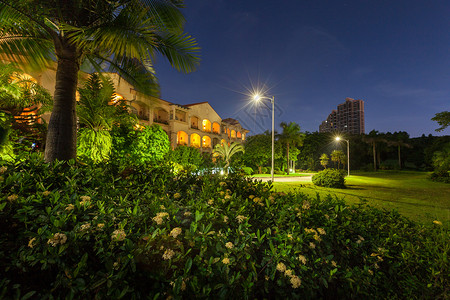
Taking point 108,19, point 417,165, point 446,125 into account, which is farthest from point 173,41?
point 417,165

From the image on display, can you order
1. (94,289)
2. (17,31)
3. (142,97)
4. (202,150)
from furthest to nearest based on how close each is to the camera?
(202,150) < (142,97) < (17,31) < (94,289)

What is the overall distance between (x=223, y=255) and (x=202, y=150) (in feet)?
105

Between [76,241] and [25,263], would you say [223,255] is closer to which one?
[76,241]

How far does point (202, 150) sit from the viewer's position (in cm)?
3359

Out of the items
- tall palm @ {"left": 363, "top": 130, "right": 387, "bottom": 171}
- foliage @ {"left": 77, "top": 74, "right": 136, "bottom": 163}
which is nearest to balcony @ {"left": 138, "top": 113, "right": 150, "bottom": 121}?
foliage @ {"left": 77, "top": 74, "right": 136, "bottom": 163}

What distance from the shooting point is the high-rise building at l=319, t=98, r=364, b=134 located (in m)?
102

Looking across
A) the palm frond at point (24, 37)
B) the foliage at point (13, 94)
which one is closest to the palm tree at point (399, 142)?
the palm frond at point (24, 37)

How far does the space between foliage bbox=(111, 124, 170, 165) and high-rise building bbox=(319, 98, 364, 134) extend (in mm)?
103757

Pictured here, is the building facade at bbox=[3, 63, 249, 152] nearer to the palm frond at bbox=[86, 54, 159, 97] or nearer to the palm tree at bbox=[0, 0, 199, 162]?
the palm frond at bbox=[86, 54, 159, 97]

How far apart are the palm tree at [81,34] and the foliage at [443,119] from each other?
27509mm

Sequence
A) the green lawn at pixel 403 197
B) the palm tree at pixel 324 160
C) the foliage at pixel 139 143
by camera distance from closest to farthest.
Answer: the green lawn at pixel 403 197 < the foliage at pixel 139 143 < the palm tree at pixel 324 160

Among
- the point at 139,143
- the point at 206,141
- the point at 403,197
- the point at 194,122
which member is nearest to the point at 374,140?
the point at 206,141

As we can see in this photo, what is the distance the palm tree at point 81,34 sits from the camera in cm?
412

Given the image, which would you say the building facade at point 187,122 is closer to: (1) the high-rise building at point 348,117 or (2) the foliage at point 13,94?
(2) the foliage at point 13,94
